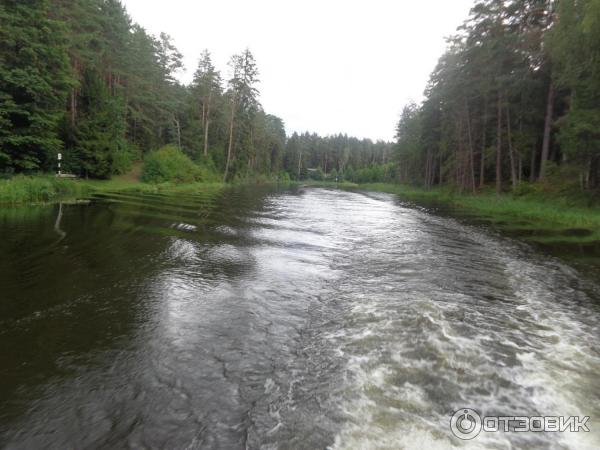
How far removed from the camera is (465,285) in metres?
6.12

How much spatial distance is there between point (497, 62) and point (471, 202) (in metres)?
9.75

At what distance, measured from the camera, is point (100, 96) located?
2464cm

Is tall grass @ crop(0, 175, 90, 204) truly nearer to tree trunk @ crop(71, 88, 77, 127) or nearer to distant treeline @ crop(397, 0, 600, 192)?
tree trunk @ crop(71, 88, 77, 127)

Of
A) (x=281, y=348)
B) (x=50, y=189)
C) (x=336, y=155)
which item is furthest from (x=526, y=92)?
(x=336, y=155)

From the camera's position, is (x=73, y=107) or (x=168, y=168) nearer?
(x=73, y=107)

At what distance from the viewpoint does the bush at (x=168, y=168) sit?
29.9 m

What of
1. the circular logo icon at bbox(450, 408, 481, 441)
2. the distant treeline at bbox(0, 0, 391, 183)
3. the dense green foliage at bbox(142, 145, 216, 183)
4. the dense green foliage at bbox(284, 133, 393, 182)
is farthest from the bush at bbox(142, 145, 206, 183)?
the dense green foliage at bbox(284, 133, 393, 182)

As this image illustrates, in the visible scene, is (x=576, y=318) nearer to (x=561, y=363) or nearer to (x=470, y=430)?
(x=561, y=363)

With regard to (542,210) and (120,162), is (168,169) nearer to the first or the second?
(120,162)

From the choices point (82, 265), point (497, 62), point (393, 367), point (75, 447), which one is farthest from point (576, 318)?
point (497, 62)

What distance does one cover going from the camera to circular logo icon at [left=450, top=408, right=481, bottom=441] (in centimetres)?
258

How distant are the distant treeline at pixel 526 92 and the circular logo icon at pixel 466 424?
626 inches

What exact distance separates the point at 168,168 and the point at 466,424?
32369 millimetres

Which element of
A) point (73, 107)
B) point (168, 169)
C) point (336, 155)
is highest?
point (336, 155)
